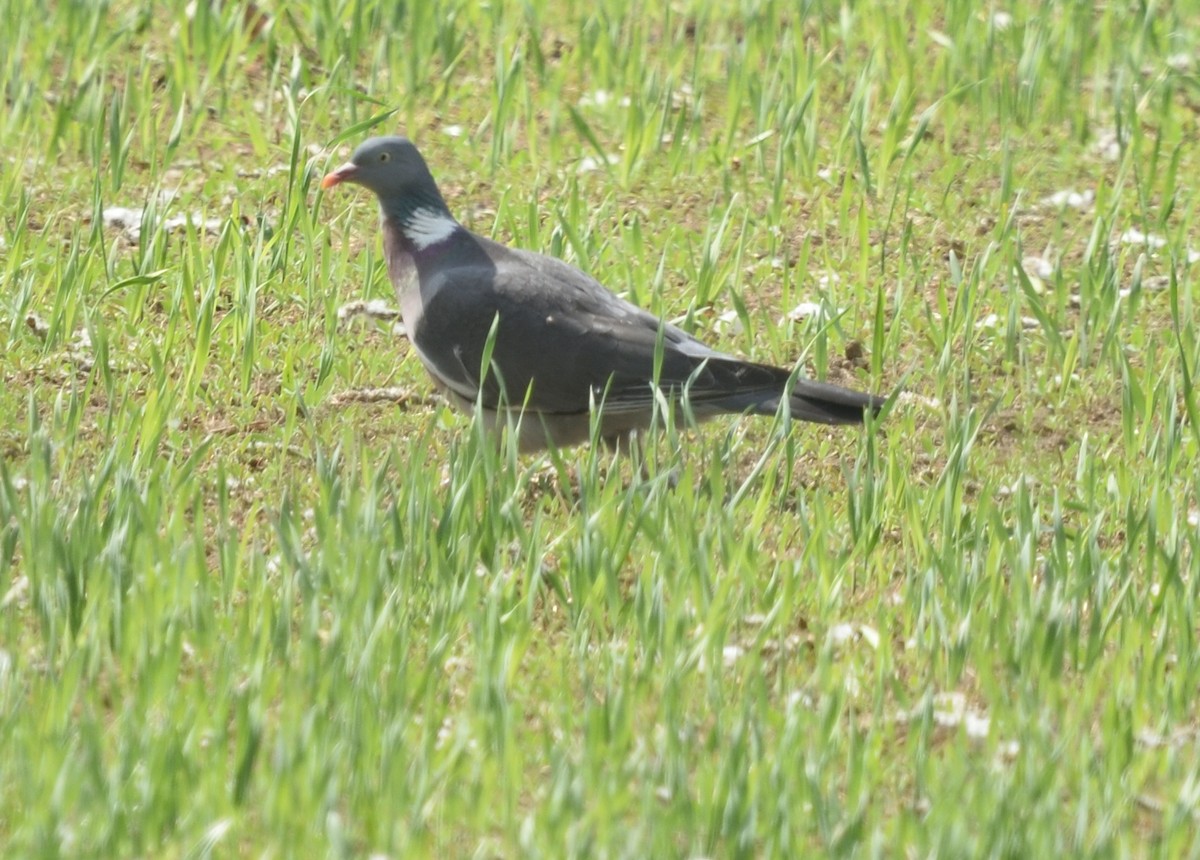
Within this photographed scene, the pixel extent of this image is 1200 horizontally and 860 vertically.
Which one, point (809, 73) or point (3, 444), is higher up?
point (809, 73)

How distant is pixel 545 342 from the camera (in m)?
5.18

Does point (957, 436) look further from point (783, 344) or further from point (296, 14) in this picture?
point (296, 14)

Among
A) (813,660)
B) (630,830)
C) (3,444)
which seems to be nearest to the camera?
(630,830)

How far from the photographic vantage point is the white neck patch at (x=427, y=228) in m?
5.49

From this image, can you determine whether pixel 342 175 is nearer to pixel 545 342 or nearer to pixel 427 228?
pixel 427 228

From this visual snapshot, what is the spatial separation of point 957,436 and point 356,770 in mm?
1984

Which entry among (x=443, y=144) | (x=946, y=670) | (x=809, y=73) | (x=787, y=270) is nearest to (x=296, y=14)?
(x=443, y=144)

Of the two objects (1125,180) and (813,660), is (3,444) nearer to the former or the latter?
(813,660)

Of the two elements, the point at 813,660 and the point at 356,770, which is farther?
the point at 813,660

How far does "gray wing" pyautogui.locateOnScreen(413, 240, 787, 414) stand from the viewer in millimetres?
5105

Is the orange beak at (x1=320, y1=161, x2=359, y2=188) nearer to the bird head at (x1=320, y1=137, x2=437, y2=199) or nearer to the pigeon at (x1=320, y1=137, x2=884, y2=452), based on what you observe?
the bird head at (x1=320, y1=137, x2=437, y2=199)

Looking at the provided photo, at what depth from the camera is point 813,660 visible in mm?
4082

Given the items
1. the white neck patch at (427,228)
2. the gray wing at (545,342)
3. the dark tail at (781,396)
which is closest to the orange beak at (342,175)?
the white neck patch at (427,228)

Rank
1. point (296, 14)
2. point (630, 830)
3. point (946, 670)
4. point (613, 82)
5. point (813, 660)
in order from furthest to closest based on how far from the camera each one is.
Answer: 1. point (296, 14)
2. point (613, 82)
3. point (813, 660)
4. point (946, 670)
5. point (630, 830)
